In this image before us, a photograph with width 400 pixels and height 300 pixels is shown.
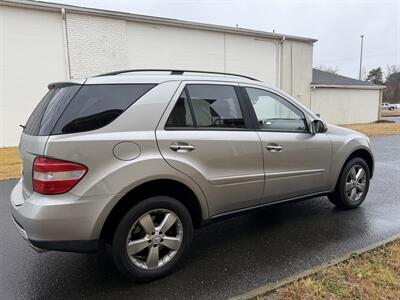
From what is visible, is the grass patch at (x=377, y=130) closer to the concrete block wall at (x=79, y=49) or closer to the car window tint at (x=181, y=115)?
the concrete block wall at (x=79, y=49)

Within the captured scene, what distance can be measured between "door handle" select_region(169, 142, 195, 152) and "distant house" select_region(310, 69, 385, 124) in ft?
72.0

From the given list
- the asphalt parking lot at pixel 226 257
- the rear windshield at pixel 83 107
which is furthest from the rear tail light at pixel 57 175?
the asphalt parking lot at pixel 226 257

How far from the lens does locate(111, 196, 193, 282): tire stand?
9.34 ft

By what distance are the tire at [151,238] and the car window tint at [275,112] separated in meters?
1.40

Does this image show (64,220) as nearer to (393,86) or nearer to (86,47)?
(86,47)

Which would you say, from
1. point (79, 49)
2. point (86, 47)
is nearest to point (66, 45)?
point (79, 49)

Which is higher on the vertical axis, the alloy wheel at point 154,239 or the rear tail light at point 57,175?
the rear tail light at point 57,175

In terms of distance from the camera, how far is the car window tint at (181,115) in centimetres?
309

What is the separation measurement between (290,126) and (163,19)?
45.8 ft

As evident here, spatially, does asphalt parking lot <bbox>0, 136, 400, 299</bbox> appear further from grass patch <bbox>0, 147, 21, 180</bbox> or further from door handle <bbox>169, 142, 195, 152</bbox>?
grass patch <bbox>0, 147, 21, 180</bbox>

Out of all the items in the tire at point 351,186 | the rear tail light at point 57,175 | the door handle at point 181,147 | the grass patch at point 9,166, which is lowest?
the grass patch at point 9,166

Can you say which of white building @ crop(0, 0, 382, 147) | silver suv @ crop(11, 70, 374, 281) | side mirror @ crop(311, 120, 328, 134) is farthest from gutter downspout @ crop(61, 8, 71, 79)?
side mirror @ crop(311, 120, 328, 134)

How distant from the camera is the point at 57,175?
262 cm

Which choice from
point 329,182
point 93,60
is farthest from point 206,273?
point 93,60
